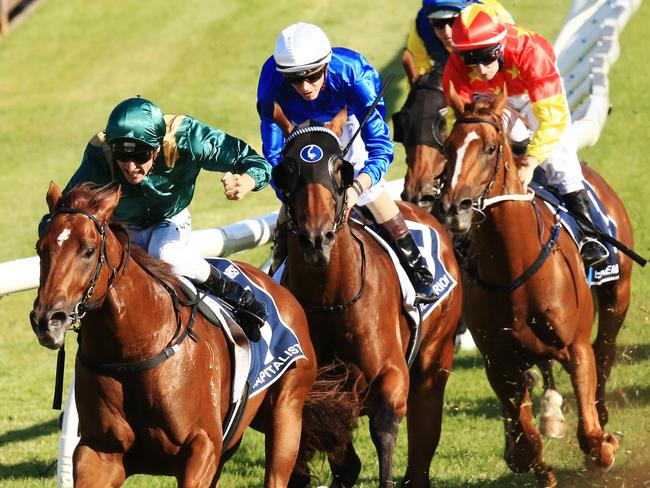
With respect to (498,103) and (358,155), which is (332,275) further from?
(498,103)

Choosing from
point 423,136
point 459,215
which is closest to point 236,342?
point 459,215

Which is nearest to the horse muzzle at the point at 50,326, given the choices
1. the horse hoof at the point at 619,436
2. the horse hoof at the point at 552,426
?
the horse hoof at the point at 552,426

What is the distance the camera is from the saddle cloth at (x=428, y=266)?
20.4 ft

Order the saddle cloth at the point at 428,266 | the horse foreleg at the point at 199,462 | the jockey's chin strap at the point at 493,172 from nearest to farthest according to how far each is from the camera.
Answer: the horse foreleg at the point at 199,462 < the jockey's chin strap at the point at 493,172 < the saddle cloth at the point at 428,266

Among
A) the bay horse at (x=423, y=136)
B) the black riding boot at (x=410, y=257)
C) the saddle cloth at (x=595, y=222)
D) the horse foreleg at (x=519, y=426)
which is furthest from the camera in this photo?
the bay horse at (x=423, y=136)

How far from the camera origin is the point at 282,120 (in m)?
5.74

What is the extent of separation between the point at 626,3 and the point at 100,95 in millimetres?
7440

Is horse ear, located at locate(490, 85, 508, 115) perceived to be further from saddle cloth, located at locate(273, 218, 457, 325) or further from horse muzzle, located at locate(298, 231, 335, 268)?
horse muzzle, located at locate(298, 231, 335, 268)

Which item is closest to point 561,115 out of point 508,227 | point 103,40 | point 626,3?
point 508,227

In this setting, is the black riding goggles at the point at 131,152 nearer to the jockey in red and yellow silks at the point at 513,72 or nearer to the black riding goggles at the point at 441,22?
the jockey in red and yellow silks at the point at 513,72

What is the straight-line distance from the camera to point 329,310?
584cm

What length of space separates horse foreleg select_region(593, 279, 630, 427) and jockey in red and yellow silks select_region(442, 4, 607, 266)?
3.21 ft

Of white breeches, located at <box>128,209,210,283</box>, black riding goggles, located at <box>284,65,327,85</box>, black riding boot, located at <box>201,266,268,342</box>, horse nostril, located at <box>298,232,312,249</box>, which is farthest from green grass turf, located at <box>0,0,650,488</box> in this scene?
black riding goggles, located at <box>284,65,327,85</box>

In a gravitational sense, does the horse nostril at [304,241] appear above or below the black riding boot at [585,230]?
above
